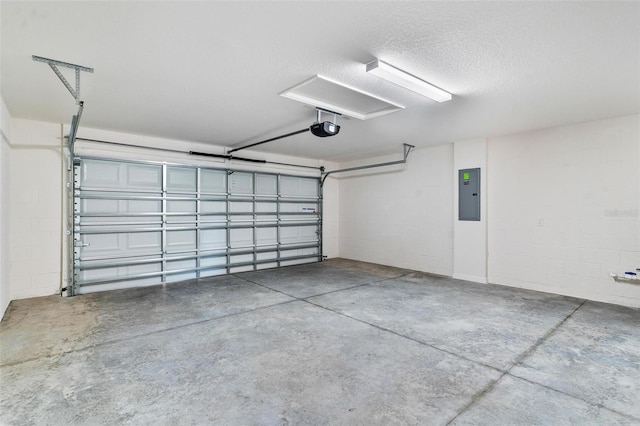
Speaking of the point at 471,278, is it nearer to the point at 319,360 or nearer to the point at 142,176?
the point at 319,360

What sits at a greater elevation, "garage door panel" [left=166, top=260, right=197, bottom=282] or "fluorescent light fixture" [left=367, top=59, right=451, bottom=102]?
"fluorescent light fixture" [left=367, top=59, right=451, bottom=102]

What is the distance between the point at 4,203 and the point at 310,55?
4056mm

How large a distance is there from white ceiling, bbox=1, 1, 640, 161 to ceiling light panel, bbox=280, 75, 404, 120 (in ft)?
0.38

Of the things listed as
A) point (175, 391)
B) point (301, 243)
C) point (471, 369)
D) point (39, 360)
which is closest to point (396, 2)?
point (471, 369)

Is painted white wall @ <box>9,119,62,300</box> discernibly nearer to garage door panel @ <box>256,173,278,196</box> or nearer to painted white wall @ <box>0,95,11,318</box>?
painted white wall @ <box>0,95,11,318</box>

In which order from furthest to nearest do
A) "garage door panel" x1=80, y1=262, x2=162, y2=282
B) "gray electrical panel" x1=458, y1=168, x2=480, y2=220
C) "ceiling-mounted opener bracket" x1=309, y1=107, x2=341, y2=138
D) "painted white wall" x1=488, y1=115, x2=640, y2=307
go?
"gray electrical panel" x1=458, y1=168, x2=480, y2=220 < "garage door panel" x1=80, y1=262, x2=162, y2=282 < "painted white wall" x1=488, y1=115, x2=640, y2=307 < "ceiling-mounted opener bracket" x1=309, y1=107, x2=341, y2=138

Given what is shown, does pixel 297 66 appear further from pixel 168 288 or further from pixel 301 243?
pixel 301 243

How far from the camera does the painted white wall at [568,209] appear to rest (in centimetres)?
407

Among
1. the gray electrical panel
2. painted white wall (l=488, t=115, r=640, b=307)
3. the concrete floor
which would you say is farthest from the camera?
the gray electrical panel

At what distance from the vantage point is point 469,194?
18.1 ft

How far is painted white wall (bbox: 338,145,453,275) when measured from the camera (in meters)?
6.01

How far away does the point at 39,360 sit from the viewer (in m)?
2.55

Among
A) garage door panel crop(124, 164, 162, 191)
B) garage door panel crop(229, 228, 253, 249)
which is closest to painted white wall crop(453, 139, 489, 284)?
garage door panel crop(229, 228, 253, 249)

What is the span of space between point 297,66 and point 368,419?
2.67m
